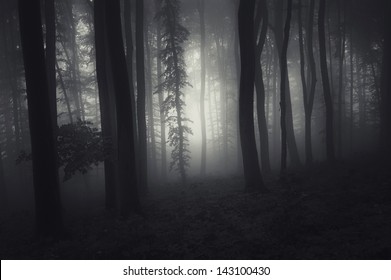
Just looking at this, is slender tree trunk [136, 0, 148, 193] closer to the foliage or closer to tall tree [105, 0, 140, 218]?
the foliage

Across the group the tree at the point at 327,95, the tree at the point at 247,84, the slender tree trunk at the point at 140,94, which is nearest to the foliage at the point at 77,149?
the slender tree trunk at the point at 140,94

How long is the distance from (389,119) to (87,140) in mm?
15856

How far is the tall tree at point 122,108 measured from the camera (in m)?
10.6

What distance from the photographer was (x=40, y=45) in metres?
8.97

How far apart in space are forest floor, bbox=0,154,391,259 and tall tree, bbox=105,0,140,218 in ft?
2.95

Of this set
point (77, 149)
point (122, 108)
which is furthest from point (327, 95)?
point (77, 149)

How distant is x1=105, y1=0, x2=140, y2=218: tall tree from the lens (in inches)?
416

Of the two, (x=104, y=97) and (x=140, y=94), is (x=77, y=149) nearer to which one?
(x=104, y=97)

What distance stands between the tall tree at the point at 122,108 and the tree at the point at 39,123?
2.15m

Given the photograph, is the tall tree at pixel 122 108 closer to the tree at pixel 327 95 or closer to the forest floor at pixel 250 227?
the forest floor at pixel 250 227

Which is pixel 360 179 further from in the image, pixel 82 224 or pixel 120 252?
pixel 82 224

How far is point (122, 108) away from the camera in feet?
35.1

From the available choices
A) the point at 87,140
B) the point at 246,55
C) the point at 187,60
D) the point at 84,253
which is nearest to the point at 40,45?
the point at 87,140

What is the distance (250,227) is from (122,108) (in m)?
5.44
